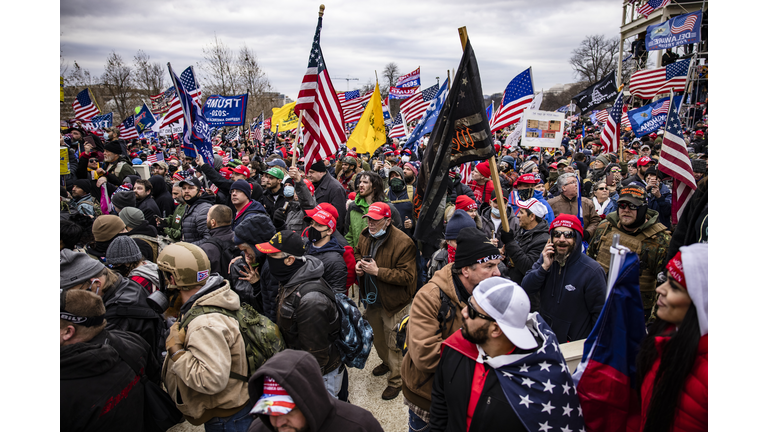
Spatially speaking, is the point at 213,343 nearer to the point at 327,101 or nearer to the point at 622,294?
the point at 622,294

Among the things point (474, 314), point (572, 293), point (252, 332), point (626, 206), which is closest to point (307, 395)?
point (474, 314)

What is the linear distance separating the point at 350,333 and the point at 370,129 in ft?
20.9

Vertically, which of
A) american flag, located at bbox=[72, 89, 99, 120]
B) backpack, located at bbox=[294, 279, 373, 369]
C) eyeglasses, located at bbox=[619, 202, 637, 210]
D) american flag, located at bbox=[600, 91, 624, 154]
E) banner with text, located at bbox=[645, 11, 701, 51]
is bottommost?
backpack, located at bbox=[294, 279, 373, 369]

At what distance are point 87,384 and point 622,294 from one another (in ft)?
9.65

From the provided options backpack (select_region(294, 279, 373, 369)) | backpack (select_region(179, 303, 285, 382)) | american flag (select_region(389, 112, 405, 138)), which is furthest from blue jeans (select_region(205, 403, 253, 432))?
american flag (select_region(389, 112, 405, 138))

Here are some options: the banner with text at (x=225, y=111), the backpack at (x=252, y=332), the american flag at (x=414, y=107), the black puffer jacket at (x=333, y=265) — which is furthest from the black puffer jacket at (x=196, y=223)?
the american flag at (x=414, y=107)

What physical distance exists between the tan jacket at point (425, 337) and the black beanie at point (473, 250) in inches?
7.1

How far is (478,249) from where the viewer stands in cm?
276

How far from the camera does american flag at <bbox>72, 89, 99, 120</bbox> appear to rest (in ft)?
53.8

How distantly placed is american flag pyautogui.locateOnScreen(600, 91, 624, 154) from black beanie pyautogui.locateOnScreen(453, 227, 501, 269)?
9.47m

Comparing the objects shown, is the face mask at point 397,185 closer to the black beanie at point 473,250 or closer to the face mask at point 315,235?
the face mask at point 315,235

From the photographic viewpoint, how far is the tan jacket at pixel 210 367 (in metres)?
2.60

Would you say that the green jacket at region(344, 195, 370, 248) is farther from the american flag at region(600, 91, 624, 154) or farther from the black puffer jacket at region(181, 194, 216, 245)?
the american flag at region(600, 91, 624, 154)

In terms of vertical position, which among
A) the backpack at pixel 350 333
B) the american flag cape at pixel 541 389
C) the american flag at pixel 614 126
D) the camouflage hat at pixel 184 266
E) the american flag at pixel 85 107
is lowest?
the backpack at pixel 350 333
